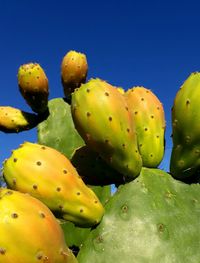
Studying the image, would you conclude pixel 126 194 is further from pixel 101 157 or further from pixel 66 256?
pixel 66 256

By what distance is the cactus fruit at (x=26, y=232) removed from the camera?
1324 millimetres

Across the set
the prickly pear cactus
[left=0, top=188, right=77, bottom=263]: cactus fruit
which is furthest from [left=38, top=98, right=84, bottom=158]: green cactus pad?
[left=0, top=188, right=77, bottom=263]: cactus fruit

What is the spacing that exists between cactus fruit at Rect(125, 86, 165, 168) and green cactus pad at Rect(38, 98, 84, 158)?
135cm

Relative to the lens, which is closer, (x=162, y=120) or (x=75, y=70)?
(x=162, y=120)

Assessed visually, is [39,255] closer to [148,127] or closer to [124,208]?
[124,208]

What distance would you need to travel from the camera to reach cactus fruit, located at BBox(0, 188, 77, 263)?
1.32 metres

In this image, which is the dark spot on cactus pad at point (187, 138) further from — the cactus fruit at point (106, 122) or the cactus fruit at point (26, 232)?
the cactus fruit at point (26, 232)

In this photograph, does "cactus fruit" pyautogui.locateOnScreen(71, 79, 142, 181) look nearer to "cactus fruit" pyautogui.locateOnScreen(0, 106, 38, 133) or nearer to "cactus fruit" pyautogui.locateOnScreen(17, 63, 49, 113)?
"cactus fruit" pyautogui.locateOnScreen(17, 63, 49, 113)

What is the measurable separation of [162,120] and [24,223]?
2.93ft

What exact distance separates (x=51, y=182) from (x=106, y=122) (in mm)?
291

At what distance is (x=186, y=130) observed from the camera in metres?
1.81

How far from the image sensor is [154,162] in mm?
1977

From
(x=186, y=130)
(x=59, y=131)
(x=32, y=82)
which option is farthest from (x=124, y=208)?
(x=59, y=131)

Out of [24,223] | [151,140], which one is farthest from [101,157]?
[24,223]
